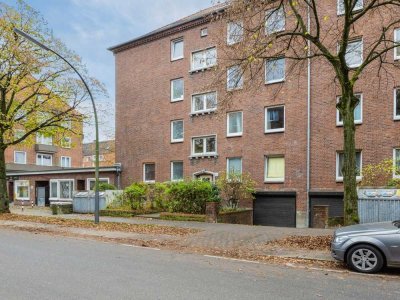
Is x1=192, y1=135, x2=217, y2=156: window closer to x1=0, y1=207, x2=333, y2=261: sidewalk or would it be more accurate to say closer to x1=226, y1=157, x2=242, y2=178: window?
x1=226, y1=157, x2=242, y2=178: window

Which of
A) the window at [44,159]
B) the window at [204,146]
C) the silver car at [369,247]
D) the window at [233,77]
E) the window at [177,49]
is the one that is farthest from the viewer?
the window at [44,159]

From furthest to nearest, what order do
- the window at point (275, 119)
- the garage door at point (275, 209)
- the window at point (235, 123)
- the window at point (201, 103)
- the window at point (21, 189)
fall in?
the window at point (21, 189) < the window at point (201, 103) < the window at point (235, 123) < the window at point (275, 119) < the garage door at point (275, 209)

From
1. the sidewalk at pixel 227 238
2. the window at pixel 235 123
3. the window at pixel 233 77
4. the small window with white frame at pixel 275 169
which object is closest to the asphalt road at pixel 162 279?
the sidewalk at pixel 227 238

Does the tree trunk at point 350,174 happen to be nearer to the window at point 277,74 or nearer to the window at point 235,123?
the window at point 277,74

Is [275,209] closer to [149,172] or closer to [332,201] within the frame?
[332,201]

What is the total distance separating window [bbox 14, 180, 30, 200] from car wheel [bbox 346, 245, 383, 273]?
115ft

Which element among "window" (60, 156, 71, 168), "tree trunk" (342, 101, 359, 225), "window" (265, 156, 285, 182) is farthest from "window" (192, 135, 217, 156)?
"window" (60, 156, 71, 168)

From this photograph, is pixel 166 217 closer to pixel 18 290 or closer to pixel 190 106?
pixel 190 106

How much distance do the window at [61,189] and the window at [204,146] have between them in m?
12.5

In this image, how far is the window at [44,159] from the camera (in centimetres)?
5100

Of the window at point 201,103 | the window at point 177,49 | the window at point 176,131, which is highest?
the window at point 177,49

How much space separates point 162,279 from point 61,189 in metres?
29.5

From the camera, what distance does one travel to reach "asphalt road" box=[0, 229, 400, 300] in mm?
6270

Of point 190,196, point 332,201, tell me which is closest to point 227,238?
point 190,196
